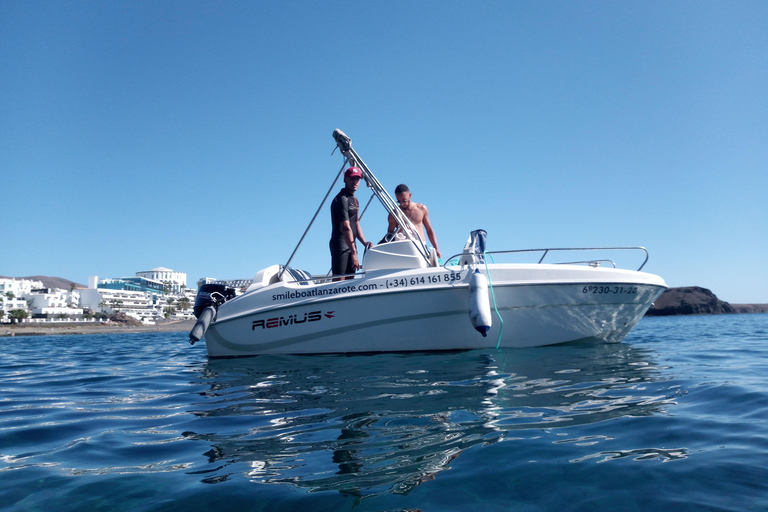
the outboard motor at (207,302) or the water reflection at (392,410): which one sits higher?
the outboard motor at (207,302)

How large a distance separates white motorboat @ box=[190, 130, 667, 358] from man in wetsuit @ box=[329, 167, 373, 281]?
0.96 ft

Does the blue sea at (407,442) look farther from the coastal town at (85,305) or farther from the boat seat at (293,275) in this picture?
the coastal town at (85,305)

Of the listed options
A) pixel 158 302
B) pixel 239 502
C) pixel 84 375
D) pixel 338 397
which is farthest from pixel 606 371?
pixel 158 302

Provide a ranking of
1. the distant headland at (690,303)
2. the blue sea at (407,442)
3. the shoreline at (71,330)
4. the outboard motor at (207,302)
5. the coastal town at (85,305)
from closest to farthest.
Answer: the blue sea at (407,442) < the outboard motor at (207,302) < the shoreline at (71,330) < the distant headland at (690,303) < the coastal town at (85,305)

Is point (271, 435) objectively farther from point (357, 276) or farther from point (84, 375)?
point (84, 375)

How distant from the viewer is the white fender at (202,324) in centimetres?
713

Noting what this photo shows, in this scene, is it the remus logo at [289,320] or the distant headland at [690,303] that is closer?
Result: the remus logo at [289,320]

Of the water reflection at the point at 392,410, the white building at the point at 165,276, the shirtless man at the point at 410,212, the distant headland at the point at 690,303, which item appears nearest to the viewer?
the water reflection at the point at 392,410

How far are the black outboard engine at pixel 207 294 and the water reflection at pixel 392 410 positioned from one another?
2112 millimetres

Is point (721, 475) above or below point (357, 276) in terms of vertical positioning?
below

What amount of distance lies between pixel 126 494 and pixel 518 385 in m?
2.93

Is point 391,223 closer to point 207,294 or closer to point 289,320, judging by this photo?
point 289,320

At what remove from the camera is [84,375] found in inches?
251

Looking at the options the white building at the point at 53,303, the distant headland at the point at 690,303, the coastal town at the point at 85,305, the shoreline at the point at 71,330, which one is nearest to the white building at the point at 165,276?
the coastal town at the point at 85,305
